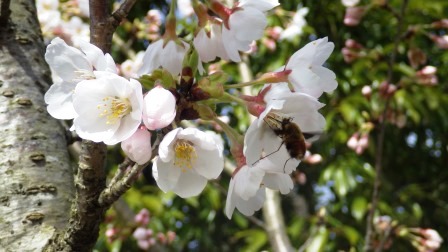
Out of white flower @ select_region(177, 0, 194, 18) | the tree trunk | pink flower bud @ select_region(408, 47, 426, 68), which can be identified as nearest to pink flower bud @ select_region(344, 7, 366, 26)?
pink flower bud @ select_region(408, 47, 426, 68)

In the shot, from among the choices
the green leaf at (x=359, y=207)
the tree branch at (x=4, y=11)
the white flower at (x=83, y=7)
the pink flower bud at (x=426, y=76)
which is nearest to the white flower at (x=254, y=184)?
the tree branch at (x=4, y=11)

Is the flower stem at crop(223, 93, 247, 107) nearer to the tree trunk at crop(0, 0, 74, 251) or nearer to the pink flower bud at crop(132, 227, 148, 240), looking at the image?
the tree trunk at crop(0, 0, 74, 251)

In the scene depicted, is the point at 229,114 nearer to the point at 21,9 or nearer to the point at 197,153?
the point at 21,9

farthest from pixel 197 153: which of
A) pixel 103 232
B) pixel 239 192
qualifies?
pixel 103 232

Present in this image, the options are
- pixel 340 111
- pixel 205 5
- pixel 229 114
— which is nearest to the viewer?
pixel 205 5

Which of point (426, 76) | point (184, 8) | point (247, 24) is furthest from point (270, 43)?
point (247, 24)
